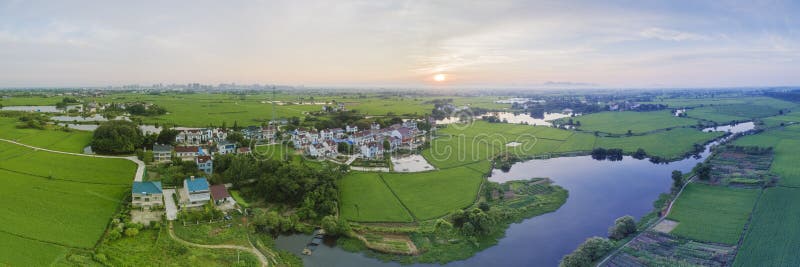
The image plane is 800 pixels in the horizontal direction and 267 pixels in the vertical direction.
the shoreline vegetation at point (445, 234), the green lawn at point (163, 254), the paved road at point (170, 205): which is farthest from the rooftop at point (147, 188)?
the shoreline vegetation at point (445, 234)

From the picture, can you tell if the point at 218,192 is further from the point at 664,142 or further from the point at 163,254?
the point at 664,142

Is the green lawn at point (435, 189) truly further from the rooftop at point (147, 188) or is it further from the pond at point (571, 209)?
the rooftop at point (147, 188)

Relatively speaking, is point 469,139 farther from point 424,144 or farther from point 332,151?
point 332,151

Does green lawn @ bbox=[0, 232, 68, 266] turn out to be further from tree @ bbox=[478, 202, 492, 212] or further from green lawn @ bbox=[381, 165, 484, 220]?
tree @ bbox=[478, 202, 492, 212]

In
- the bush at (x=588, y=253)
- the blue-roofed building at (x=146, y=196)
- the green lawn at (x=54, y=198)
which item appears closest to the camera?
the green lawn at (x=54, y=198)

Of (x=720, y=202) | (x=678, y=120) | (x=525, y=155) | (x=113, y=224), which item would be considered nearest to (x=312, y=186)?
(x=113, y=224)
